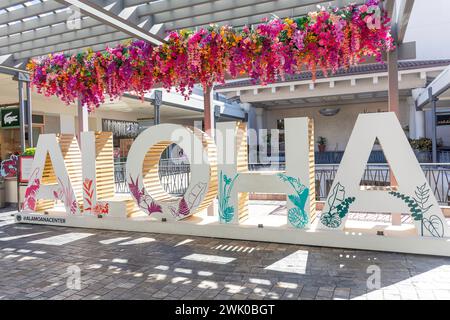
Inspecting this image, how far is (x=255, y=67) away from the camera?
540 cm

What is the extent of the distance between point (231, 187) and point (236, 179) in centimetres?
14

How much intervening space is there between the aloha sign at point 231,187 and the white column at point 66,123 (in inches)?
321

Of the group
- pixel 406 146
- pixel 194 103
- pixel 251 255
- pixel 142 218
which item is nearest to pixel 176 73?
pixel 142 218

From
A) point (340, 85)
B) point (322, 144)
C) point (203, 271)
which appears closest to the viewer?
point (203, 271)

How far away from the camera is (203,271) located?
3.84 metres

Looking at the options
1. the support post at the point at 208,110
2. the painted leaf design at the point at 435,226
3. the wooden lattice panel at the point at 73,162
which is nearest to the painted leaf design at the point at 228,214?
the support post at the point at 208,110

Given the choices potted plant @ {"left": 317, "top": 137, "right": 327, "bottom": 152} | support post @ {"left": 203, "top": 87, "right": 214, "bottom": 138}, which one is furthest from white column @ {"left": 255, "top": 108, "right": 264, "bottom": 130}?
support post @ {"left": 203, "top": 87, "right": 214, "bottom": 138}

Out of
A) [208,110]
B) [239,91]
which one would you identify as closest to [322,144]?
[239,91]

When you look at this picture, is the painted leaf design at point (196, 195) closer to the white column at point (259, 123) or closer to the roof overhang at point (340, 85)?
the roof overhang at point (340, 85)

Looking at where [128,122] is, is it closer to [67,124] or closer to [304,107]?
[67,124]

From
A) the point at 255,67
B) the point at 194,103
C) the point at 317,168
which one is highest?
the point at 194,103

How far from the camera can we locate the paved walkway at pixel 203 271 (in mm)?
3258

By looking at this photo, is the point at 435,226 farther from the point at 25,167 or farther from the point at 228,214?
the point at 25,167

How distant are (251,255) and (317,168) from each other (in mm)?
4164
